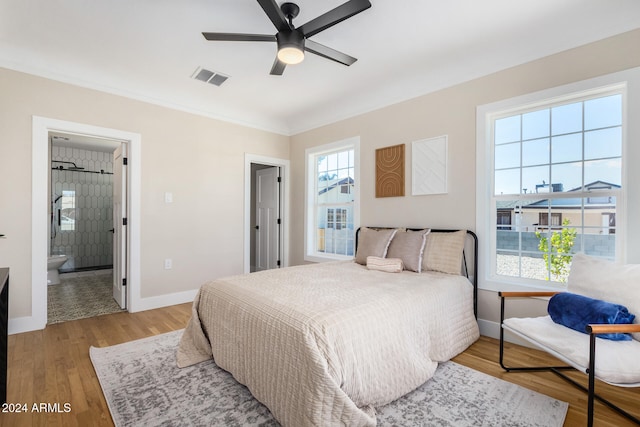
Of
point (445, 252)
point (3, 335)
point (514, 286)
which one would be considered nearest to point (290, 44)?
point (445, 252)

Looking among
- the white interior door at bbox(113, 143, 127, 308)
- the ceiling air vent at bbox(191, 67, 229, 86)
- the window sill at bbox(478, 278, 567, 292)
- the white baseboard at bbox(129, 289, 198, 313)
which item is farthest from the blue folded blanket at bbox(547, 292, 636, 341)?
the white interior door at bbox(113, 143, 127, 308)

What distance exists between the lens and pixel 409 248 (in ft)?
9.65

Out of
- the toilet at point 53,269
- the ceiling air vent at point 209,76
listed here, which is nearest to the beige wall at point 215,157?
the ceiling air vent at point 209,76

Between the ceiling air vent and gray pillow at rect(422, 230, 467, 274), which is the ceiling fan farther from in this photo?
gray pillow at rect(422, 230, 467, 274)

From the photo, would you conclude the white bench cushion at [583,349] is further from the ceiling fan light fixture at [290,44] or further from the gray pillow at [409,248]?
the ceiling fan light fixture at [290,44]

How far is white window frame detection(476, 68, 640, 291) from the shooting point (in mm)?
2148

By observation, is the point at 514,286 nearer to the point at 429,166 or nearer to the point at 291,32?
the point at 429,166

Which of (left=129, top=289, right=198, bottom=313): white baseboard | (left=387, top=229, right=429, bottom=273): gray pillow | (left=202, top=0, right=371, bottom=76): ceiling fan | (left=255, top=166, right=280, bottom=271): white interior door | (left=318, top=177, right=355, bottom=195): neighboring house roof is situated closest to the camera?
(left=202, top=0, right=371, bottom=76): ceiling fan

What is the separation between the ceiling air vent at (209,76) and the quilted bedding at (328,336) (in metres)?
2.19

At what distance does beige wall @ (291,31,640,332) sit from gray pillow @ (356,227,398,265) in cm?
34

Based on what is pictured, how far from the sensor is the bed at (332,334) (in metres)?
1.43

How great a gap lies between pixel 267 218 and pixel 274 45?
10.1ft

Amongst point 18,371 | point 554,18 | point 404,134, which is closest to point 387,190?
point 404,134

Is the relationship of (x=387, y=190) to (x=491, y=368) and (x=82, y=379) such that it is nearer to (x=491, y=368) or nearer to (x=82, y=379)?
(x=491, y=368)
